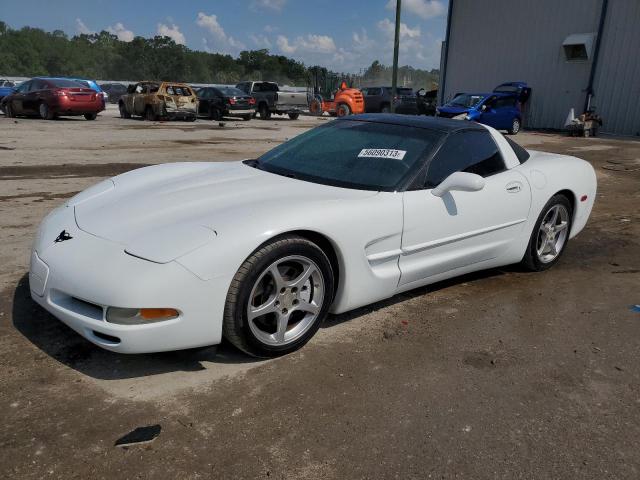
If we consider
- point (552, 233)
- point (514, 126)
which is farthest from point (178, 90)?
point (552, 233)

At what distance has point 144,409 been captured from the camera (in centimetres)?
235

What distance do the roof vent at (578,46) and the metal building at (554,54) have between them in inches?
1.4

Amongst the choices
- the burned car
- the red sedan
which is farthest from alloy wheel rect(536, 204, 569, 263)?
the red sedan

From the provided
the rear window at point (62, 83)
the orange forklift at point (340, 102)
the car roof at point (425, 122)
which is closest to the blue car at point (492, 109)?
the orange forklift at point (340, 102)

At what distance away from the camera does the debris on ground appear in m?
2.13

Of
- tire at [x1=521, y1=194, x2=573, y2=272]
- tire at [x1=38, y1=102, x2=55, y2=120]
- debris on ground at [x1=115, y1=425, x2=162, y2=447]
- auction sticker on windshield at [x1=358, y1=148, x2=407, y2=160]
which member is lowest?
tire at [x1=38, y1=102, x2=55, y2=120]

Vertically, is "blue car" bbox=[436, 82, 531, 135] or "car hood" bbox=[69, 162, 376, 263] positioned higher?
"car hood" bbox=[69, 162, 376, 263]

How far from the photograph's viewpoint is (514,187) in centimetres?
390

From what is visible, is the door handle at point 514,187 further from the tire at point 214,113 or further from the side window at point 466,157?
the tire at point 214,113

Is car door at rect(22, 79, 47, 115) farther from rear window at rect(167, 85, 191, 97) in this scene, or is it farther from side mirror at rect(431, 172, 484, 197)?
side mirror at rect(431, 172, 484, 197)

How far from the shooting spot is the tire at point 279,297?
8.51ft

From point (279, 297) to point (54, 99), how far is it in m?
19.0

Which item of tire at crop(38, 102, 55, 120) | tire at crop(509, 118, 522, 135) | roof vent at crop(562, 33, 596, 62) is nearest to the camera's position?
tire at crop(38, 102, 55, 120)

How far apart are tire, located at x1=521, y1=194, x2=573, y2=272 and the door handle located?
0.40 metres
